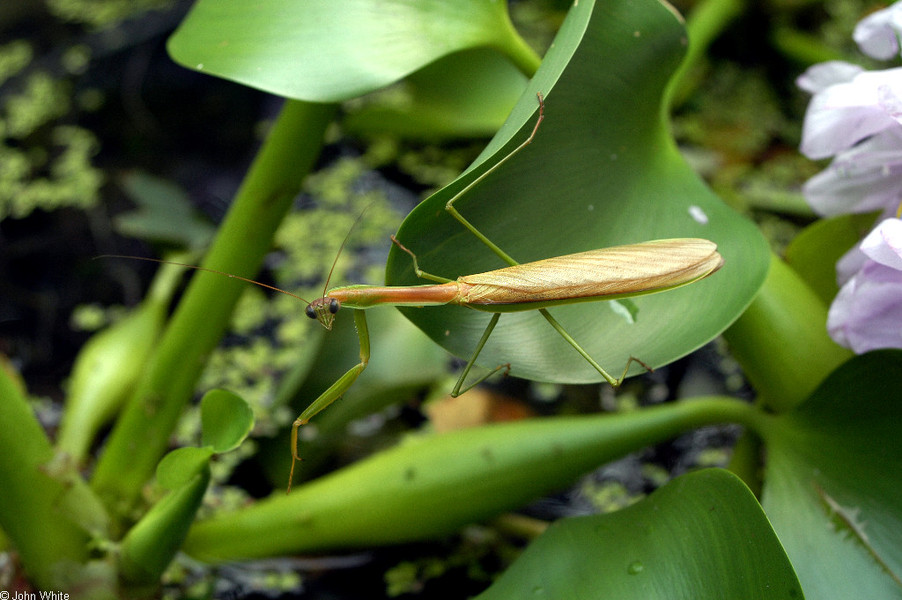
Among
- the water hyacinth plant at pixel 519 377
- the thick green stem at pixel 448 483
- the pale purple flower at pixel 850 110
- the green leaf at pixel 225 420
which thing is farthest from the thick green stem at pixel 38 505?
the pale purple flower at pixel 850 110

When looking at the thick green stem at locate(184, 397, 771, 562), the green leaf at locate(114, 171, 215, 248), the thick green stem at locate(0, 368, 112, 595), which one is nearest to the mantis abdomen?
the thick green stem at locate(184, 397, 771, 562)

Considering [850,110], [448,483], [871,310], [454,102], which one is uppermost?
[850,110]

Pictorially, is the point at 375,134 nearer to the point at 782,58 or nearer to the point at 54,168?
the point at 54,168

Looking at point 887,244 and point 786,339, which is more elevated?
point 887,244

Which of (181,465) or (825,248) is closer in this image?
(181,465)

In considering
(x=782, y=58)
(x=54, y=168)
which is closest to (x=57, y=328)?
(x=54, y=168)

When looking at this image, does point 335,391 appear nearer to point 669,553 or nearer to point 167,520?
point 167,520

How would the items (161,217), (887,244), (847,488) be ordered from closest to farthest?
(887,244) → (847,488) → (161,217)

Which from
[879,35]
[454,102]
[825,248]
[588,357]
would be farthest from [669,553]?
[454,102]
